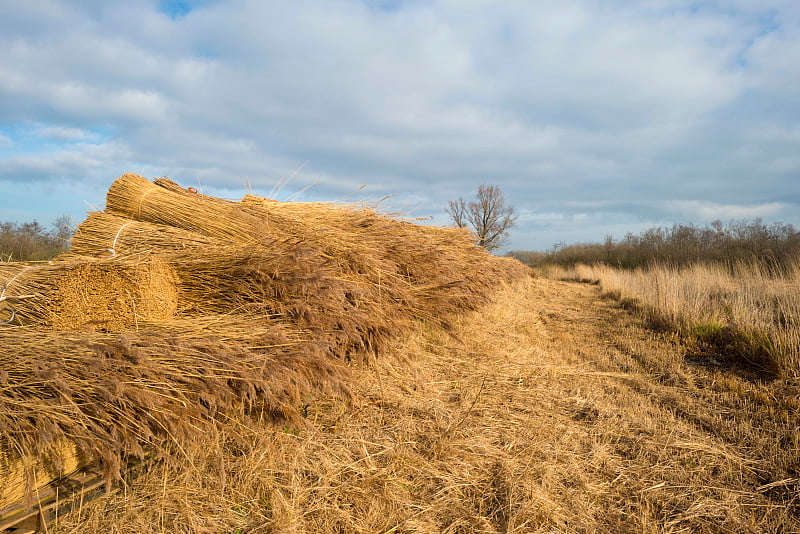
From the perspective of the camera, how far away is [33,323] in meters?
2.70

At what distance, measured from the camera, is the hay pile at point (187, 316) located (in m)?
2.01

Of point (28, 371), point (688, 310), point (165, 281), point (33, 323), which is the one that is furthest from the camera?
point (688, 310)

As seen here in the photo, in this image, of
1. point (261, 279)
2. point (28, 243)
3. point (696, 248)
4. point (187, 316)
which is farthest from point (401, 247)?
point (696, 248)

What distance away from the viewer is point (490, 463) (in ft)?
9.74

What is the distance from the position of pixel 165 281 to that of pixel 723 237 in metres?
22.4

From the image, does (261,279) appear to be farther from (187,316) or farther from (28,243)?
(28,243)

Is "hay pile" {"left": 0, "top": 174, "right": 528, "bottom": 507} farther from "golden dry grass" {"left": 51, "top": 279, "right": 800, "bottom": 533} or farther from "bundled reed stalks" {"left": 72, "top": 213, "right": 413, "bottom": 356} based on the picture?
"golden dry grass" {"left": 51, "top": 279, "right": 800, "bottom": 533}

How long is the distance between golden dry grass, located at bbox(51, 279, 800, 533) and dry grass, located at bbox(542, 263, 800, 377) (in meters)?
0.67

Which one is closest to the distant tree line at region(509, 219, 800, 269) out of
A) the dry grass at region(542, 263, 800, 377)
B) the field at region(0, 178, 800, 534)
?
the dry grass at region(542, 263, 800, 377)

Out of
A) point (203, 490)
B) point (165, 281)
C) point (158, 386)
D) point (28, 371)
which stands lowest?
point (203, 490)

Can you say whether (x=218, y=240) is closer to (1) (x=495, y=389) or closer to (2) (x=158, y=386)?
(2) (x=158, y=386)

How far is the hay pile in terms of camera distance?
6.58ft

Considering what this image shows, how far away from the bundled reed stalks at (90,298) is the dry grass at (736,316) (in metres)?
6.56

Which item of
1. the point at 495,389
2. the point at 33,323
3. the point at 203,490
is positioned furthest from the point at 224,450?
the point at 495,389
